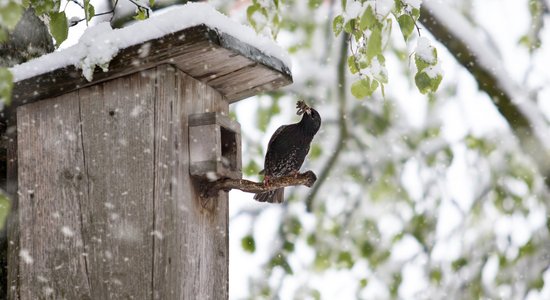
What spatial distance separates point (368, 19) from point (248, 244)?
194cm

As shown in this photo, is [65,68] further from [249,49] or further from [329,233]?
[329,233]

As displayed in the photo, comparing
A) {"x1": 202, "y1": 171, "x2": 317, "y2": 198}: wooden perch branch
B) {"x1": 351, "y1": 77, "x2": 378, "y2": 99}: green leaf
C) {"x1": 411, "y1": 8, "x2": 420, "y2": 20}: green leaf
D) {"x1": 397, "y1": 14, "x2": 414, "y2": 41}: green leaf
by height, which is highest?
{"x1": 411, "y1": 8, "x2": 420, "y2": 20}: green leaf

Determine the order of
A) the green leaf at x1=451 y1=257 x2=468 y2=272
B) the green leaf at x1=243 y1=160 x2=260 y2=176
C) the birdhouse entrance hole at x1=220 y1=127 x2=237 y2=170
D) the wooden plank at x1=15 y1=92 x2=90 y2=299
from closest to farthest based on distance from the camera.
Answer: the wooden plank at x1=15 y1=92 x2=90 y2=299, the birdhouse entrance hole at x1=220 y1=127 x2=237 y2=170, the green leaf at x1=451 y1=257 x2=468 y2=272, the green leaf at x1=243 y1=160 x2=260 y2=176

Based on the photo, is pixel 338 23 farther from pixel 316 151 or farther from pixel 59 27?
pixel 316 151

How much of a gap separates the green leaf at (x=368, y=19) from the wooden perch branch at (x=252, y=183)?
0.40 m

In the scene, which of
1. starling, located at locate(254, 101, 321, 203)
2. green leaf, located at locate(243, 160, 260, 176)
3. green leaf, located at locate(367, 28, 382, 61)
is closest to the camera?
green leaf, located at locate(367, 28, 382, 61)

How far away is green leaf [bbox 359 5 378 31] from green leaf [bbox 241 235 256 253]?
6.25ft

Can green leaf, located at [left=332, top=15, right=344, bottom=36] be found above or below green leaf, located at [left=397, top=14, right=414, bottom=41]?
above

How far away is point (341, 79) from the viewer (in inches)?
136

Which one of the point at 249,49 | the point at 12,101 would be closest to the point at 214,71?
the point at 249,49

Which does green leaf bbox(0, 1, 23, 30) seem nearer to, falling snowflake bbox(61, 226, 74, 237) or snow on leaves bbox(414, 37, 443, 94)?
falling snowflake bbox(61, 226, 74, 237)

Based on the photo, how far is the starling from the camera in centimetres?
214

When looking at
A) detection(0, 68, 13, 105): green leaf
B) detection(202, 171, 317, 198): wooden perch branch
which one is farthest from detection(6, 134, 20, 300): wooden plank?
detection(0, 68, 13, 105): green leaf

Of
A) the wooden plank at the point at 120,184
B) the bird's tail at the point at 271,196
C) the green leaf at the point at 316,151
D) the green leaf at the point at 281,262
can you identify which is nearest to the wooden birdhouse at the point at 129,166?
the wooden plank at the point at 120,184
